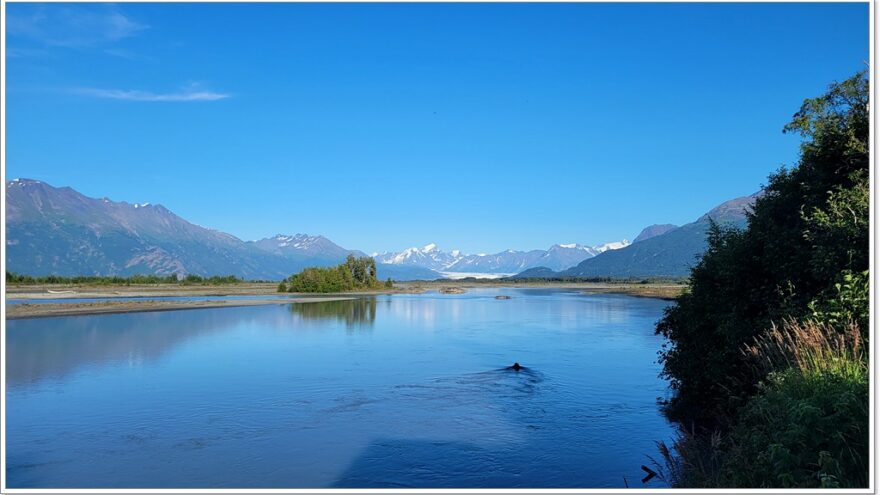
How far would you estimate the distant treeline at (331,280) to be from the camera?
10919 cm

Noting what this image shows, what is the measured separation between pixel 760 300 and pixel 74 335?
111ft

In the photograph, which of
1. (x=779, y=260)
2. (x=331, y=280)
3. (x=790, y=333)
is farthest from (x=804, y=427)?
(x=331, y=280)

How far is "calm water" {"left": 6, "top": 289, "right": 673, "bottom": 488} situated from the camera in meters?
12.3

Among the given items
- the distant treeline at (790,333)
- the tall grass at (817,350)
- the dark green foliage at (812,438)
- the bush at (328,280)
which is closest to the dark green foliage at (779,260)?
the distant treeline at (790,333)

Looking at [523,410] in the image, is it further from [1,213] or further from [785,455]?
[1,213]

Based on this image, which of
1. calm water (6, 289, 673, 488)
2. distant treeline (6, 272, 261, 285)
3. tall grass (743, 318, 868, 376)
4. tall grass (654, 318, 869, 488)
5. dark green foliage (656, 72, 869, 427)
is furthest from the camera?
distant treeline (6, 272, 261, 285)

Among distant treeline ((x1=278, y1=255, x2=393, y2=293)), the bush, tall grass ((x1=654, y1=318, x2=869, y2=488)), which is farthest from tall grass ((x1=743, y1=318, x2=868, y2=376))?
distant treeline ((x1=278, y1=255, x2=393, y2=293))

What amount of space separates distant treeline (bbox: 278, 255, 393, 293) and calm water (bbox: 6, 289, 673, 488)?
243 ft

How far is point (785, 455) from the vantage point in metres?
6.64

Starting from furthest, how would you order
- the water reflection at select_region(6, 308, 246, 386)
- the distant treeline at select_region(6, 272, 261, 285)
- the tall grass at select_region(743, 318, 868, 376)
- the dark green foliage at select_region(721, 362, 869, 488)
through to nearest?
the distant treeline at select_region(6, 272, 261, 285), the water reflection at select_region(6, 308, 246, 386), the tall grass at select_region(743, 318, 868, 376), the dark green foliage at select_region(721, 362, 869, 488)

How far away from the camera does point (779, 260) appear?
45.0ft

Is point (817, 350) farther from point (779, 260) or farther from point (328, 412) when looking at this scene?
point (328, 412)

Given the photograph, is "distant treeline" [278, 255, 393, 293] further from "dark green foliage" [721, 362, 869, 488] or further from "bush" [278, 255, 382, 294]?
"dark green foliage" [721, 362, 869, 488]

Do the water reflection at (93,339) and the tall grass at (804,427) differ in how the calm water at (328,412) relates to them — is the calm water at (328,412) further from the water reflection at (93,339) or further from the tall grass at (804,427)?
the tall grass at (804,427)
